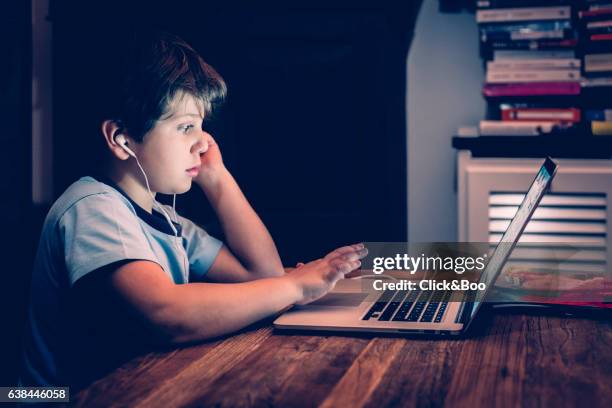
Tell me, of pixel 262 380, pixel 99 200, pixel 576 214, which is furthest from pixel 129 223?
pixel 576 214

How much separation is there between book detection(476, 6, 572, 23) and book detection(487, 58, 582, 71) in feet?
0.43

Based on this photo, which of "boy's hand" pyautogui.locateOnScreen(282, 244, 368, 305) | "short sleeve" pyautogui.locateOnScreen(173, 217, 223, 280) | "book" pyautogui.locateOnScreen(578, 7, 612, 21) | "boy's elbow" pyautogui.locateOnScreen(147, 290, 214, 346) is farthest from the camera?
"book" pyautogui.locateOnScreen(578, 7, 612, 21)

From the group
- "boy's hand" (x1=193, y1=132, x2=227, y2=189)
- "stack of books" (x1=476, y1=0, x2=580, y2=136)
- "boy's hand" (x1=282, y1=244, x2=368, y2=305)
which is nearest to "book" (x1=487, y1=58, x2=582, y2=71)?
"stack of books" (x1=476, y1=0, x2=580, y2=136)

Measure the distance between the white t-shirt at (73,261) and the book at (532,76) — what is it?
143 centimetres

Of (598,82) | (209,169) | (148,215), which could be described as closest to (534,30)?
(598,82)

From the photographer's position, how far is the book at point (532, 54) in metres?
2.26

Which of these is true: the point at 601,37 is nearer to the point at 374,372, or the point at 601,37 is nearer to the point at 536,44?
the point at 536,44

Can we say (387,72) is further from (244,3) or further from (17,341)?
(17,341)

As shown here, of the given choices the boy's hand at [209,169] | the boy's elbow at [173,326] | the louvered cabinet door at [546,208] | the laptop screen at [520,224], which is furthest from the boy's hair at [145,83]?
the louvered cabinet door at [546,208]

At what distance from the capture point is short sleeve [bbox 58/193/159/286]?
3.54 feet

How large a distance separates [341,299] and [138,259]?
1.28 ft

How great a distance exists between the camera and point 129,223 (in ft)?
3.81

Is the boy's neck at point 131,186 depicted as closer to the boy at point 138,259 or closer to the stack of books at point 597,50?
the boy at point 138,259

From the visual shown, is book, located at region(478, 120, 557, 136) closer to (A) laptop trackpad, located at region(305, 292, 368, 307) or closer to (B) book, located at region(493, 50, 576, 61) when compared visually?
(B) book, located at region(493, 50, 576, 61)
